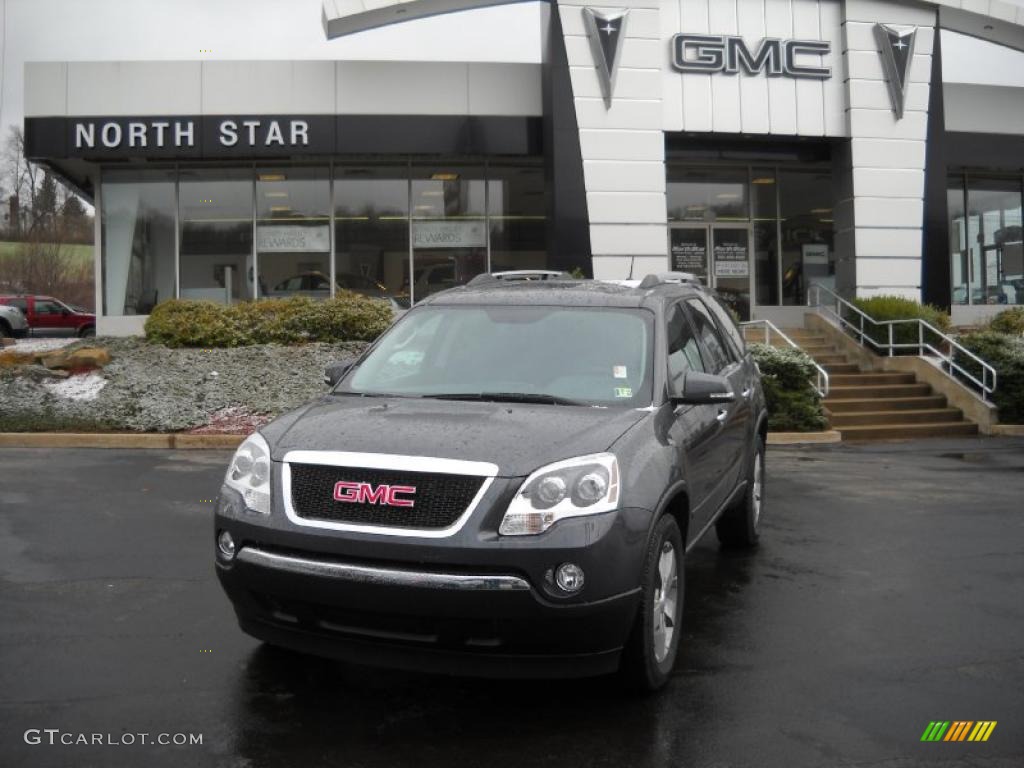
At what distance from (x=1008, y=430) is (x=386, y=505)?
554 inches

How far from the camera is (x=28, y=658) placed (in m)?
4.59

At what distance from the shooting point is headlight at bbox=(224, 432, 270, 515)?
4121mm

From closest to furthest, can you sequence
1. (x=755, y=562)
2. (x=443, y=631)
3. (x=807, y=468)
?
(x=443, y=631) < (x=755, y=562) < (x=807, y=468)

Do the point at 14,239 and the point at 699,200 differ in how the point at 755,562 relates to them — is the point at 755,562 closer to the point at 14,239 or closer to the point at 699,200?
the point at 699,200

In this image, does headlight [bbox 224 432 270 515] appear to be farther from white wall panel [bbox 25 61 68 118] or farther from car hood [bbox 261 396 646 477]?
white wall panel [bbox 25 61 68 118]

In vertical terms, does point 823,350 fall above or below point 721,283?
below

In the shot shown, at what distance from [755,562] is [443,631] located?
3528 millimetres

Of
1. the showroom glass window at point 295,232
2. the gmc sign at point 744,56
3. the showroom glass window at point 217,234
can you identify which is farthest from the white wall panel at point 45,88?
the gmc sign at point 744,56

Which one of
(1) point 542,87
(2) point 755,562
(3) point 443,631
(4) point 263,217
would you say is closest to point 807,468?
(2) point 755,562

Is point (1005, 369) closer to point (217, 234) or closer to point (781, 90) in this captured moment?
point (781, 90)

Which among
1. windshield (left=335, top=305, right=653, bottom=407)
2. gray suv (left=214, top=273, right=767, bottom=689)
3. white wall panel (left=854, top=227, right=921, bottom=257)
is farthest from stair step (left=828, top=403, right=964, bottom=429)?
gray suv (left=214, top=273, right=767, bottom=689)

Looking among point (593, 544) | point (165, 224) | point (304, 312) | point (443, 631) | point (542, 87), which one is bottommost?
point (443, 631)

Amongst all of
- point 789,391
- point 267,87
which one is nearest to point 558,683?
point 789,391

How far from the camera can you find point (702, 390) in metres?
4.77
